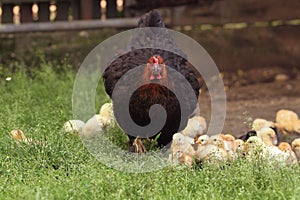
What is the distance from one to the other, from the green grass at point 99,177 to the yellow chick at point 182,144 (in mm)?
214

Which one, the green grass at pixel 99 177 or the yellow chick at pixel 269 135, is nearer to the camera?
the green grass at pixel 99 177

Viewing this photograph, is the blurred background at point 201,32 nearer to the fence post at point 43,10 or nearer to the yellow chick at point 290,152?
the fence post at point 43,10

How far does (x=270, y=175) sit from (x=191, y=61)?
3777mm

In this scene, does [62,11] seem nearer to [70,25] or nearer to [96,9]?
[70,25]

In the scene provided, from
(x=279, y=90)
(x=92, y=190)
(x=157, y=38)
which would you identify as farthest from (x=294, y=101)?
(x=92, y=190)

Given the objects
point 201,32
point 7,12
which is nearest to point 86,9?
point 7,12

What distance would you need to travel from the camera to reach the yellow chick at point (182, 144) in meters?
3.73

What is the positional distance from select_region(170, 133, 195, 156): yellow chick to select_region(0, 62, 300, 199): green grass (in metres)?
0.21

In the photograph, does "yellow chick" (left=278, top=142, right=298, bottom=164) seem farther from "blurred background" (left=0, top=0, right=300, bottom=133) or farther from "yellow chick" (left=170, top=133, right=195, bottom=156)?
"blurred background" (left=0, top=0, right=300, bottom=133)

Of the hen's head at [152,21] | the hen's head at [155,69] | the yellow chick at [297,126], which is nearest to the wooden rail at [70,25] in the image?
the hen's head at [152,21]

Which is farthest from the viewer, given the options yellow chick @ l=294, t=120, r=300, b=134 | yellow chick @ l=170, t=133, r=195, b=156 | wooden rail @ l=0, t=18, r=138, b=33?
wooden rail @ l=0, t=18, r=138, b=33

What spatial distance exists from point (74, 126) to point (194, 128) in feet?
2.61

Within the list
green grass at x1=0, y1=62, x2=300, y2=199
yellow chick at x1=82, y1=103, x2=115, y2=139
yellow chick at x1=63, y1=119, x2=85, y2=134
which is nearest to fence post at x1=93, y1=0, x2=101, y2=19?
yellow chick at x1=82, y1=103, x2=115, y2=139

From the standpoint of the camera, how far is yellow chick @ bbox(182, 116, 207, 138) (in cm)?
435
